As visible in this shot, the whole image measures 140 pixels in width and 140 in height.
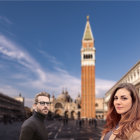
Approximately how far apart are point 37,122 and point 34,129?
0.43 feet

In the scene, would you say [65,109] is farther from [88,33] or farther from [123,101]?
[123,101]

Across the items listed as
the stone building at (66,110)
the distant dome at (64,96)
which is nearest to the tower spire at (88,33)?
the stone building at (66,110)

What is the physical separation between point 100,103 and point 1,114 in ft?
194

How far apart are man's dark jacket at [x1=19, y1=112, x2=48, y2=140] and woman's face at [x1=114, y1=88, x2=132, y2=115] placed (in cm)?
119

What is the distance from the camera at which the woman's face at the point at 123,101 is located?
102 inches

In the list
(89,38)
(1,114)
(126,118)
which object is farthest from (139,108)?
(89,38)

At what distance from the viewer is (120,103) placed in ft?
8.63

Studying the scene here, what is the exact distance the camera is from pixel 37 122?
3201 millimetres

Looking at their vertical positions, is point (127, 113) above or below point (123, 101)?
below

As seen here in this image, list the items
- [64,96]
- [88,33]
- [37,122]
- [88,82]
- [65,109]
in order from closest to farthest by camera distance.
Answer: [37,122] < [88,82] < [88,33] < [65,109] < [64,96]

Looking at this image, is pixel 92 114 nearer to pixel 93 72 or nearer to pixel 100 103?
pixel 93 72

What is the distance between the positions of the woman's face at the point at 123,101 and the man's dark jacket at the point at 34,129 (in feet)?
3.89

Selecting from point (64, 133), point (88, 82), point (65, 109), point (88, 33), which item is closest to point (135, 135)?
point (64, 133)

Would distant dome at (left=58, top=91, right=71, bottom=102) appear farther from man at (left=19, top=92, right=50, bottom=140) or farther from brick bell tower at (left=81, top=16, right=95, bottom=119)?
man at (left=19, top=92, right=50, bottom=140)
